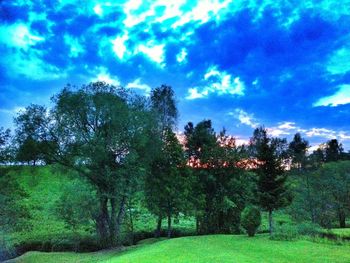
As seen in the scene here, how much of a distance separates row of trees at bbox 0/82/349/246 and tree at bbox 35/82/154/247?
107 mm

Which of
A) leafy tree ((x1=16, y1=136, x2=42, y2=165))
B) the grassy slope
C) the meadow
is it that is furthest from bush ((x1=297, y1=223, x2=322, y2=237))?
leafy tree ((x1=16, y1=136, x2=42, y2=165))

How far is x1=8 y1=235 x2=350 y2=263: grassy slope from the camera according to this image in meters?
25.7

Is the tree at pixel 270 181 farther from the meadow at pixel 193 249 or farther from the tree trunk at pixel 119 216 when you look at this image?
the tree trunk at pixel 119 216

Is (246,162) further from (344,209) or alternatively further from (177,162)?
(344,209)

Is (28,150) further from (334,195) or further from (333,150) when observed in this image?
(333,150)

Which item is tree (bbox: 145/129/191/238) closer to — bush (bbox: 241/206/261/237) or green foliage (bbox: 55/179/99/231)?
green foliage (bbox: 55/179/99/231)

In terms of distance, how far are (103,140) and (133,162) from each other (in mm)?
4368

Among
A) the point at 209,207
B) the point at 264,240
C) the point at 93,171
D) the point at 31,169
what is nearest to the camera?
the point at 264,240

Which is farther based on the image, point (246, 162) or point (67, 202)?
point (246, 162)

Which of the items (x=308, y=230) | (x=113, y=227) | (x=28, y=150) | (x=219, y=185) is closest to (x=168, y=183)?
(x=219, y=185)

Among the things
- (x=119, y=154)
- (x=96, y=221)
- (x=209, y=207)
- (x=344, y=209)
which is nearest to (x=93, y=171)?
(x=119, y=154)

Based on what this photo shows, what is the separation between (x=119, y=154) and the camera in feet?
137

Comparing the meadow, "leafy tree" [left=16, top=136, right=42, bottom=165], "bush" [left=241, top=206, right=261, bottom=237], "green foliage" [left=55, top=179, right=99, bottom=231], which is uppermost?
"leafy tree" [left=16, top=136, right=42, bottom=165]

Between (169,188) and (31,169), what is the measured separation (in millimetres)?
54019
